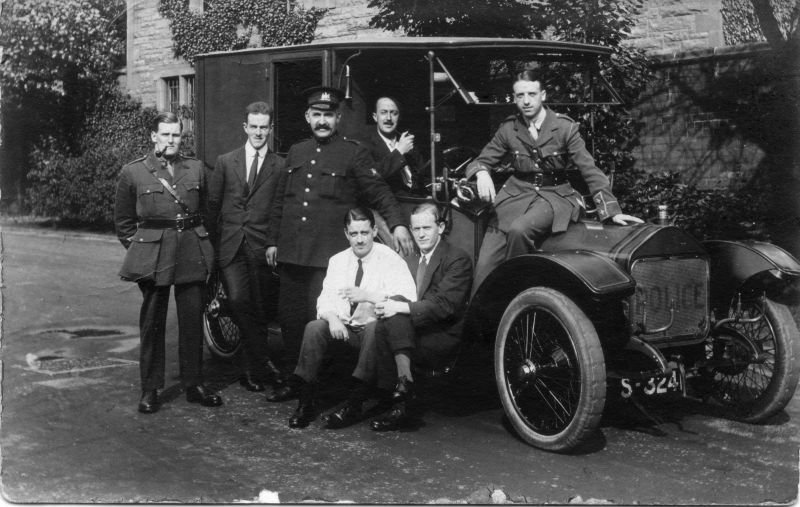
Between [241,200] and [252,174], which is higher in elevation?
[252,174]

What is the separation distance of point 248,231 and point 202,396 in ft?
3.82

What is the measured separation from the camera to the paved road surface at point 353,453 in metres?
3.83

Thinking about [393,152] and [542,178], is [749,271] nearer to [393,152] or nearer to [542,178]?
[542,178]

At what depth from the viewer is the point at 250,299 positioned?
19.1 feet

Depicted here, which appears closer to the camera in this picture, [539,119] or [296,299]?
[539,119]

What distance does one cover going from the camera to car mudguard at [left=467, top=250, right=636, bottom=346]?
4.22m

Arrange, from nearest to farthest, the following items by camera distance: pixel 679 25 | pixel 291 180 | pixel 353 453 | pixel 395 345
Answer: pixel 353 453
pixel 395 345
pixel 291 180
pixel 679 25

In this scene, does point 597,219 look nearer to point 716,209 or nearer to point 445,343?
point 445,343

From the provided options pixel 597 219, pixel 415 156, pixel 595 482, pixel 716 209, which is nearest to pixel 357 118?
pixel 415 156

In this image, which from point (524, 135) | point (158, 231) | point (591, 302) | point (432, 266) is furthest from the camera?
point (158, 231)

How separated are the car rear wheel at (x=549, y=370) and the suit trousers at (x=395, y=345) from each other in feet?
1.48

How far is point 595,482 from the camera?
3.93 metres

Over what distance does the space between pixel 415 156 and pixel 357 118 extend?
49 cm

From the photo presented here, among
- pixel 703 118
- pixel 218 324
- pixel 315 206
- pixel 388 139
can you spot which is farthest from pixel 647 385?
pixel 703 118
